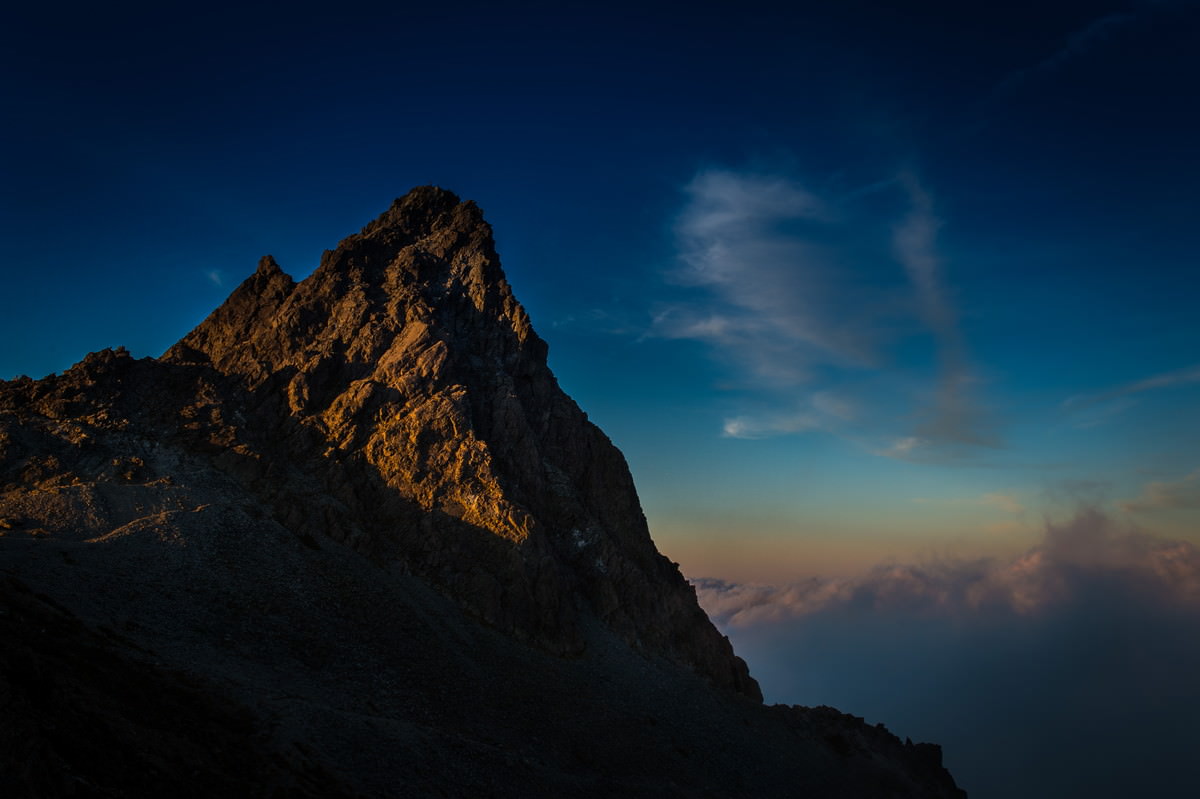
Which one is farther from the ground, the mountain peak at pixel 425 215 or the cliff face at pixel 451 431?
the mountain peak at pixel 425 215

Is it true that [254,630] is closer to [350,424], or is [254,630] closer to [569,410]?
[350,424]

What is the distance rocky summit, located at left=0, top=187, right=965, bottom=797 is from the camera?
41.6 meters

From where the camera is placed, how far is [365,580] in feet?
249

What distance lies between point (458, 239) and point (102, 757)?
10889 cm

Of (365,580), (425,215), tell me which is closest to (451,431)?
(365,580)

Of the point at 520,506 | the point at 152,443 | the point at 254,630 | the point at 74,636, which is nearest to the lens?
the point at 74,636

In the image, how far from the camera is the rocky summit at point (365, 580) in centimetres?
4159

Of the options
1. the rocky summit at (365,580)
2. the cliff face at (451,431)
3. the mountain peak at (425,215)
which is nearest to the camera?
the rocky summit at (365,580)

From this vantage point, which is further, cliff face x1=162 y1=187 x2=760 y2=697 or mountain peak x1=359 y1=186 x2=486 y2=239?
mountain peak x1=359 y1=186 x2=486 y2=239

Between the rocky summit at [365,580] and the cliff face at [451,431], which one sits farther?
the cliff face at [451,431]

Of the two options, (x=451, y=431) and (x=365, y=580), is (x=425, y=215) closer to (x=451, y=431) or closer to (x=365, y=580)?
(x=451, y=431)

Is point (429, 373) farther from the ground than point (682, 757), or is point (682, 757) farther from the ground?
point (429, 373)

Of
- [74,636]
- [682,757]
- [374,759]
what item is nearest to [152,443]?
[74,636]

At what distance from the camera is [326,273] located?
117312 millimetres
